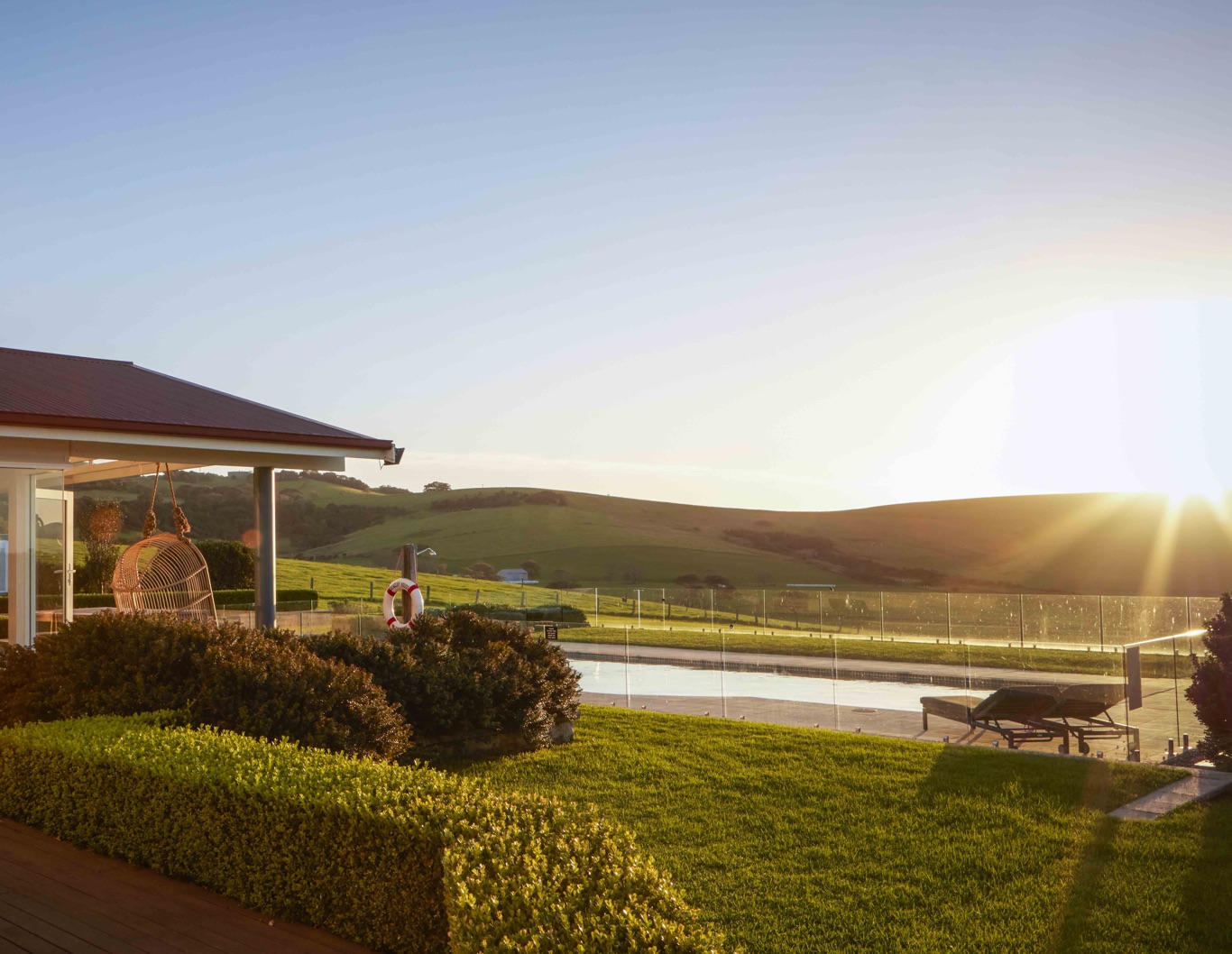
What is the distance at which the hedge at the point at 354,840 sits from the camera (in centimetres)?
322

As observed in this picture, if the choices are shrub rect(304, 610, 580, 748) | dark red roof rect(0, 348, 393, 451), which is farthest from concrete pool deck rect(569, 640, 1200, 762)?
dark red roof rect(0, 348, 393, 451)

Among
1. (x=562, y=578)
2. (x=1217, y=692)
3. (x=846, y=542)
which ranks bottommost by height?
(x=562, y=578)

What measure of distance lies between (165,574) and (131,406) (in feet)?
12.5

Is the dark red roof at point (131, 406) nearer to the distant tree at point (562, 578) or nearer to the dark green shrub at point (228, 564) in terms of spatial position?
the dark green shrub at point (228, 564)

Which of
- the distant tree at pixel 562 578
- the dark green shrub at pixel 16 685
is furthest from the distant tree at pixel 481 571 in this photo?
the dark green shrub at pixel 16 685

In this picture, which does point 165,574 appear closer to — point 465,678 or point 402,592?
point 402,592

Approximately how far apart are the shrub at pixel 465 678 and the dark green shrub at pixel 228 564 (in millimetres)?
19089

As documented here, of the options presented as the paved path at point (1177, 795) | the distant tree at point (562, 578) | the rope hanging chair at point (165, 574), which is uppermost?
the rope hanging chair at point (165, 574)

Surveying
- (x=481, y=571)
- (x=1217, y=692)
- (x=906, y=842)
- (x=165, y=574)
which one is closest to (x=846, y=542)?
(x=481, y=571)

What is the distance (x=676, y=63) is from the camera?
12.1 m

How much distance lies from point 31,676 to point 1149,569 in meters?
57.0

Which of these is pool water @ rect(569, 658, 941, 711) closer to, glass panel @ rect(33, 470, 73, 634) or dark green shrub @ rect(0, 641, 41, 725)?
glass panel @ rect(33, 470, 73, 634)

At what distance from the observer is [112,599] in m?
20.0

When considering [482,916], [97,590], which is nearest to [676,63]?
[482,916]
